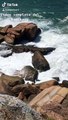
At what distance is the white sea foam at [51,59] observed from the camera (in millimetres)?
33250

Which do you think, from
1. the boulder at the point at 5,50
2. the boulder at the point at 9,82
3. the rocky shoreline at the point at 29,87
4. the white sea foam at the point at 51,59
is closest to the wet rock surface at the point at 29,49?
the rocky shoreline at the point at 29,87

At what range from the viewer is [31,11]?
52.1 m

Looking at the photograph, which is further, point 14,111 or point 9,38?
point 9,38

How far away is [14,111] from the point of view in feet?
25.3

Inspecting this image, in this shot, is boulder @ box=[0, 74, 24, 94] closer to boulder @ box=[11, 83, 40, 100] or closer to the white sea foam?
boulder @ box=[11, 83, 40, 100]

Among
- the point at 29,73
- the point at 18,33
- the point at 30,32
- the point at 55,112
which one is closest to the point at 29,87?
the point at 29,73

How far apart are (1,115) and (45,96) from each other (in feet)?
53.6

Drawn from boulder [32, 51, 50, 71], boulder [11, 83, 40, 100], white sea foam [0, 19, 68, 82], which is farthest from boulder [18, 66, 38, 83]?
boulder [11, 83, 40, 100]

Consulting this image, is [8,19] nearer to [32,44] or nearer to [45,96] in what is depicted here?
[32,44]

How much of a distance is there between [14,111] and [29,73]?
2402 cm

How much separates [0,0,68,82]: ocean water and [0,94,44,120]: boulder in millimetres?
24106

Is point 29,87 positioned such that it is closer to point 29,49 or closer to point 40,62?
point 40,62

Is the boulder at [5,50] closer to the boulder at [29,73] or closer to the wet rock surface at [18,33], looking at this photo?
the wet rock surface at [18,33]

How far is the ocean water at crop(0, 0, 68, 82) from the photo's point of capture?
34.6 meters
